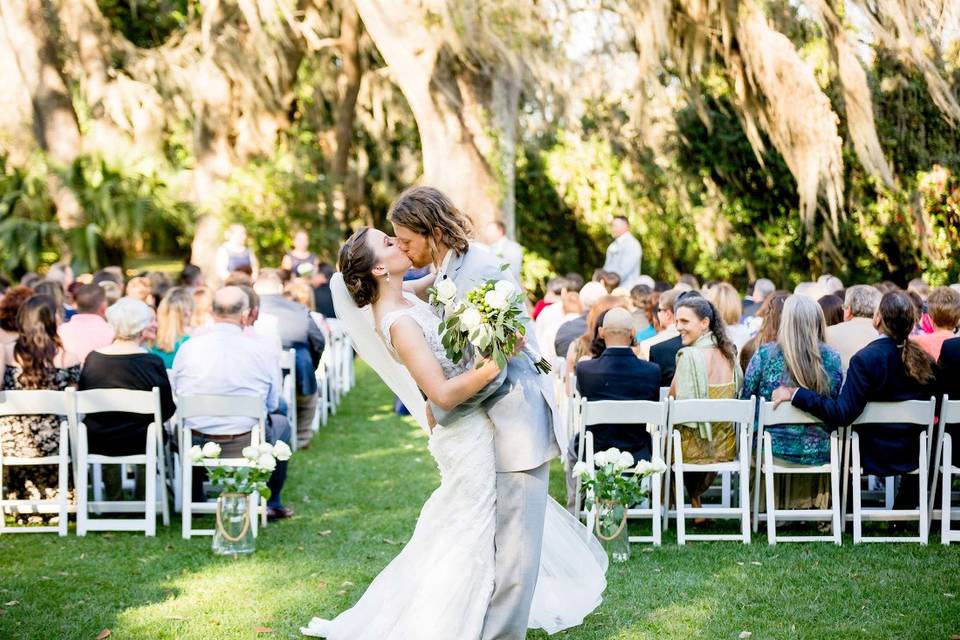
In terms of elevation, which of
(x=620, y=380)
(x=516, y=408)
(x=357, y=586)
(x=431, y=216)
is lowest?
(x=357, y=586)

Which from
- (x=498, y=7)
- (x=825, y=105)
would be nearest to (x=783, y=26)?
(x=825, y=105)

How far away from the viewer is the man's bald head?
6.61 meters

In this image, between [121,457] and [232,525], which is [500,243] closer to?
[121,457]

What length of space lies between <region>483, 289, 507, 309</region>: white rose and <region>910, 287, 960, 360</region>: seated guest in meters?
3.88

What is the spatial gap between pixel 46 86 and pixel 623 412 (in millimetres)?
13171

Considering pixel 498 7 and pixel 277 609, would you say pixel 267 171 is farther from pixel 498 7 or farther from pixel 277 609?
pixel 277 609

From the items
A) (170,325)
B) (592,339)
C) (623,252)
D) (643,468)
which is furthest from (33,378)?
(623,252)

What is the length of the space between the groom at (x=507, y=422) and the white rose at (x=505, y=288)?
152 mm

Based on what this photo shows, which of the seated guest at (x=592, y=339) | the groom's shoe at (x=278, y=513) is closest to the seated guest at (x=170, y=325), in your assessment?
the groom's shoe at (x=278, y=513)

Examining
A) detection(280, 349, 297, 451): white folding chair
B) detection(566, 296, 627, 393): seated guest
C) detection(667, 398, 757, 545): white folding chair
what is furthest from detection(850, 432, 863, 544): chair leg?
detection(280, 349, 297, 451): white folding chair

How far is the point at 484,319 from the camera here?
11.9ft

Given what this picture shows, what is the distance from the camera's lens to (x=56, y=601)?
16.5ft

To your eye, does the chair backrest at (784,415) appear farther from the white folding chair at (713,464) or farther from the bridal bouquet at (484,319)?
the bridal bouquet at (484,319)

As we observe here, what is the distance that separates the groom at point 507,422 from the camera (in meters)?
3.88
